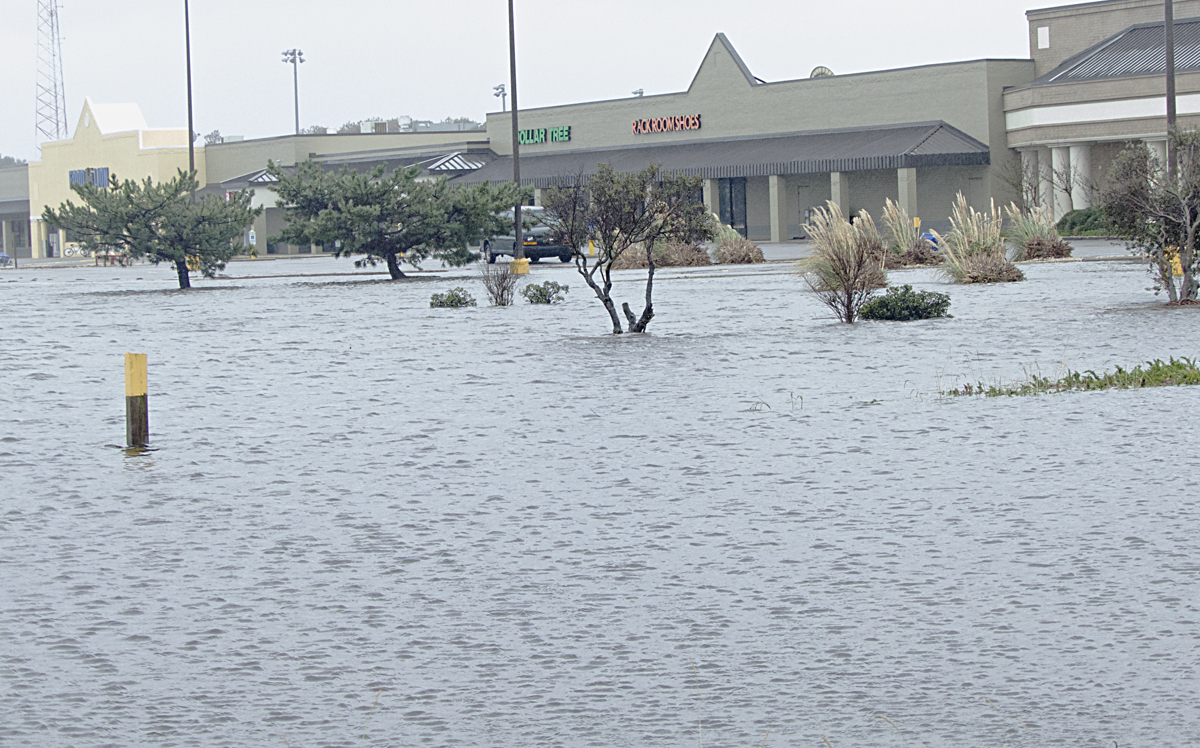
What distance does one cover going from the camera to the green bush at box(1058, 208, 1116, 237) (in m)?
58.3

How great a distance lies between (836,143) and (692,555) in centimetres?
6287

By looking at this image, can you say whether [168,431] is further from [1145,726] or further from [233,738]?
[1145,726]

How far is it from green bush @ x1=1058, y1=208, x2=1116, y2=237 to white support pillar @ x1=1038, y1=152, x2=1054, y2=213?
2.78 meters

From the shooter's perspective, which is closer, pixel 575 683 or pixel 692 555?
pixel 575 683

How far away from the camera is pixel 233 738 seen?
5227 mm

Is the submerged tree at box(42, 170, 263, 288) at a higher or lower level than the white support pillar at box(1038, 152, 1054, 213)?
lower

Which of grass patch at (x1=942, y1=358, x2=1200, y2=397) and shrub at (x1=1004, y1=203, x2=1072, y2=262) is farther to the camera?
shrub at (x1=1004, y1=203, x2=1072, y2=262)

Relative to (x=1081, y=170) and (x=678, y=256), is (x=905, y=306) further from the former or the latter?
(x=1081, y=170)

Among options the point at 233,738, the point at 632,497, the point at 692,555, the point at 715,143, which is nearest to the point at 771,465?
the point at 632,497

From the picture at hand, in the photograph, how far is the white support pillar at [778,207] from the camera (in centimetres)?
6994

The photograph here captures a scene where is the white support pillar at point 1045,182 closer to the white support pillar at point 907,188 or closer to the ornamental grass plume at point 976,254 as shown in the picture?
the white support pillar at point 907,188

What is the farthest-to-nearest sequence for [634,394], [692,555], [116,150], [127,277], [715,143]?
[116,150], [715,143], [127,277], [634,394], [692,555]

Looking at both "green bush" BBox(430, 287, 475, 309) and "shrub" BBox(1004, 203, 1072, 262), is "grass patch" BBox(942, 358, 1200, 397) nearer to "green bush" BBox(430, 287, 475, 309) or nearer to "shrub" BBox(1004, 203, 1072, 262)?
"green bush" BBox(430, 287, 475, 309)

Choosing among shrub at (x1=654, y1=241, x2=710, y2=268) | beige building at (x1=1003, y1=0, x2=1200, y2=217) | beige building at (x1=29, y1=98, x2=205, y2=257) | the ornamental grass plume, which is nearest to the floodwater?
the ornamental grass plume
